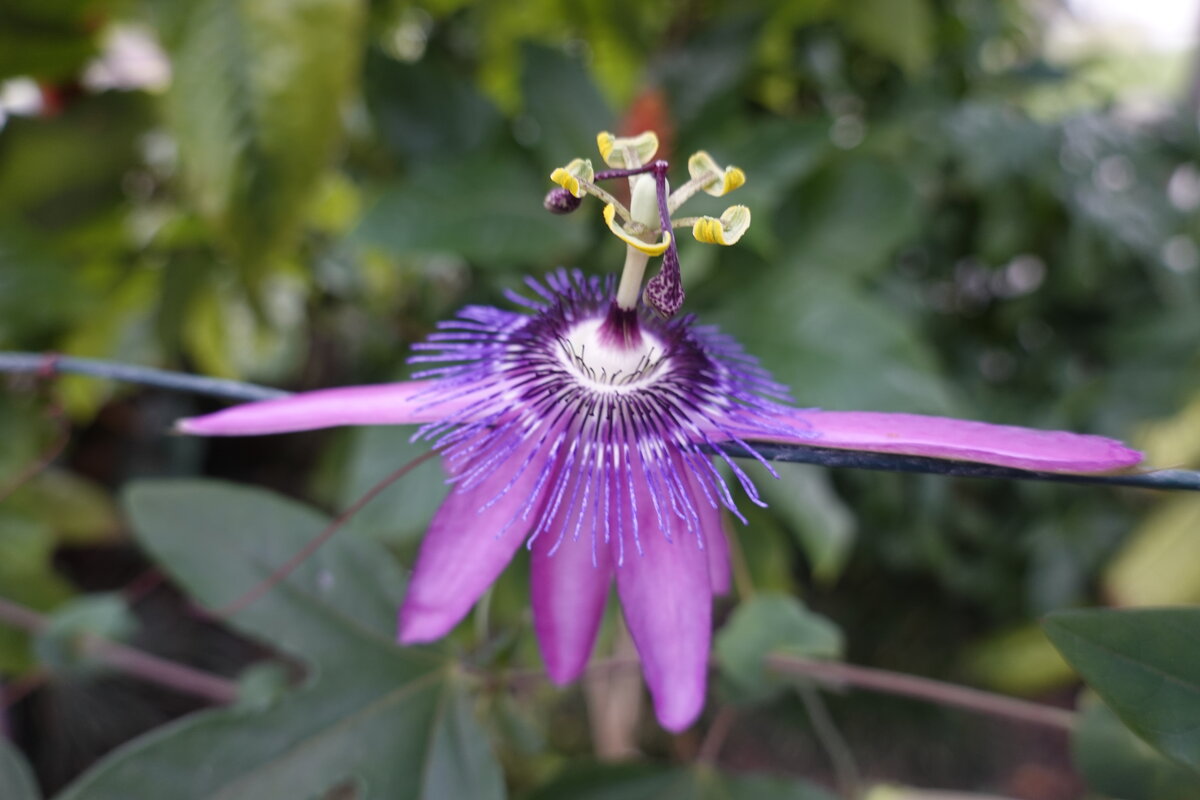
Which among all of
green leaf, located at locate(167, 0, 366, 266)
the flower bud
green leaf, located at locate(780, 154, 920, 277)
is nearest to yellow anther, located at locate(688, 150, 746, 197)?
the flower bud

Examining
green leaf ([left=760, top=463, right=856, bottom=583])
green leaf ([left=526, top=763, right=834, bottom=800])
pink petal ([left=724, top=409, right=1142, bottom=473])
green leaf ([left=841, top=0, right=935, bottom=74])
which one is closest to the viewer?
pink petal ([left=724, top=409, right=1142, bottom=473])

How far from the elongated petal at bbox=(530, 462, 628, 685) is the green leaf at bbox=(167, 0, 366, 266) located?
0.53 m

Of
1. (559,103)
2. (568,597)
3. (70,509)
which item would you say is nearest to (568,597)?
(568,597)

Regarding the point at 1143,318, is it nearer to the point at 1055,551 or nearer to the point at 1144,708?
the point at 1055,551

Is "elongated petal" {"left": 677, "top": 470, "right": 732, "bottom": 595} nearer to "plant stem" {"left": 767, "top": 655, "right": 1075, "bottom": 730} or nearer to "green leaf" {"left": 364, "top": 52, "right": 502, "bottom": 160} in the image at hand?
"plant stem" {"left": 767, "top": 655, "right": 1075, "bottom": 730}

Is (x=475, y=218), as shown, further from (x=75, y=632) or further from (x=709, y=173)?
Result: (x=75, y=632)

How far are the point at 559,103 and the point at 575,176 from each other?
601mm

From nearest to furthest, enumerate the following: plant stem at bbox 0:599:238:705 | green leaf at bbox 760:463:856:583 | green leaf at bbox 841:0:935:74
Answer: plant stem at bbox 0:599:238:705 → green leaf at bbox 760:463:856:583 → green leaf at bbox 841:0:935:74

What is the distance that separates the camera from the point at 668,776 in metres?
0.72

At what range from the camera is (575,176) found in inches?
19.6

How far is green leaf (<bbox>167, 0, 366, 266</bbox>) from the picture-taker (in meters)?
0.79

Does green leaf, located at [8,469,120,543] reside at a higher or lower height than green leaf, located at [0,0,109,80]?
lower

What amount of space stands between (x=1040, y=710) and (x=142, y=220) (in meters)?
1.47

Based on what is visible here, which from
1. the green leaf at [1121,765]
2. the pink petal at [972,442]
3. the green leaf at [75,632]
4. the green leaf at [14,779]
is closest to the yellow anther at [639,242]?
the pink petal at [972,442]
